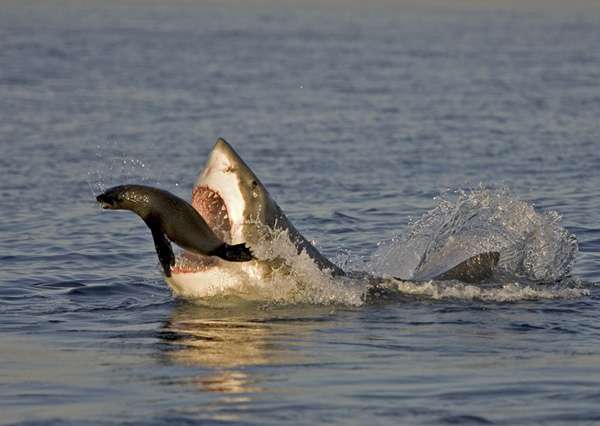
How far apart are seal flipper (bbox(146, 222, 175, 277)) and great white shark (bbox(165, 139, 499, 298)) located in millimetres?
201

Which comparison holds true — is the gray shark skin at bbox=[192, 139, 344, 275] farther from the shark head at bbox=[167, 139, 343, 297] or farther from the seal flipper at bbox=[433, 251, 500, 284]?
the seal flipper at bbox=[433, 251, 500, 284]

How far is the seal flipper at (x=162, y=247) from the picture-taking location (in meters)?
10.4

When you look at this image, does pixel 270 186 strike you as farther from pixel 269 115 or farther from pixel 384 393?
pixel 384 393

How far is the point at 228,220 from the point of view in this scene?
35.0 ft

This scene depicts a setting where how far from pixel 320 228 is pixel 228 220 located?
16.6ft

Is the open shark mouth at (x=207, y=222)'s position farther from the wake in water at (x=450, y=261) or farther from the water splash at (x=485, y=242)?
the water splash at (x=485, y=242)

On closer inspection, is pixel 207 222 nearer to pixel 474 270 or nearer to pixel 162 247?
pixel 162 247

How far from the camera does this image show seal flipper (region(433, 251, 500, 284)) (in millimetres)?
12133

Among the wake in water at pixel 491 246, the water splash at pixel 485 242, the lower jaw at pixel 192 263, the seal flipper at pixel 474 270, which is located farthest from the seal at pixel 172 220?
the water splash at pixel 485 242

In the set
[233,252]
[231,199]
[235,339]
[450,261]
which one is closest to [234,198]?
[231,199]

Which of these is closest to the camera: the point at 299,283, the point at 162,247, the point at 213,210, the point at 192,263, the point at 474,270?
the point at 162,247

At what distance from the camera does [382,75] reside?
31781 mm

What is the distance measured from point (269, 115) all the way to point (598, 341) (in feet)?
50.6

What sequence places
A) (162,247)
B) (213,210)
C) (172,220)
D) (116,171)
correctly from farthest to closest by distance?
1. (116,171)
2. (213,210)
3. (162,247)
4. (172,220)
